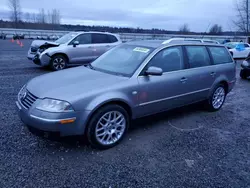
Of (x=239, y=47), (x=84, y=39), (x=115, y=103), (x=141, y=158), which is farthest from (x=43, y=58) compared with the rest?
(x=239, y=47)

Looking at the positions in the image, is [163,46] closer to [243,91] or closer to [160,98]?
[160,98]

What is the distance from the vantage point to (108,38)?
32.2 feet

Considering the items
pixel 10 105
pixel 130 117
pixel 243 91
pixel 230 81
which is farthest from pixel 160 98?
pixel 243 91

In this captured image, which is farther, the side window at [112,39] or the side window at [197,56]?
the side window at [112,39]

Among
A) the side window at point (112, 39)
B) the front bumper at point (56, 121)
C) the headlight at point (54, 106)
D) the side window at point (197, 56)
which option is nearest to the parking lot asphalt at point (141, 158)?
the front bumper at point (56, 121)

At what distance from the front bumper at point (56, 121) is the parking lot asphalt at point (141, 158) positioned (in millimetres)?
264

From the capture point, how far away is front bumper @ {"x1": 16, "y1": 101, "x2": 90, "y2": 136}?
104 inches

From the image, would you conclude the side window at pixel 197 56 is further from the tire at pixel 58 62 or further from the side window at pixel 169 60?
the tire at pixel 58 62

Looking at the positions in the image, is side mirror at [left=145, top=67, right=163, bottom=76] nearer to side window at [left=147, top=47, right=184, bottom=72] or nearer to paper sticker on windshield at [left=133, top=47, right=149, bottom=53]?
side window at [left=147, top=47, right=184, bottom=72]

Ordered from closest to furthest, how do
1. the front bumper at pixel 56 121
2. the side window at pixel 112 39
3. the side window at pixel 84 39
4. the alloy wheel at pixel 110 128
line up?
the front bumper at pixel 56 121 → the alloy wheel at pixel 110 128 → the side window at pixel 84 39 → the side window at pixel 112 39

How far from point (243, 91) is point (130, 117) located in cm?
538

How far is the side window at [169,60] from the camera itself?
362 centimetres

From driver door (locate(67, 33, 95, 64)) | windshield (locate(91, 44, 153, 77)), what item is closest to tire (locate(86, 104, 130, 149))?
windshield (locate(91, 44, 153, 77))

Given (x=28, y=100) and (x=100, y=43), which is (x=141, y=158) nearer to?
(x=28, y=100)
